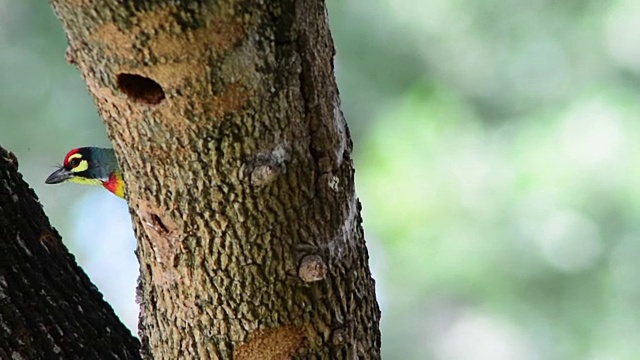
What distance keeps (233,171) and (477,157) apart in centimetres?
377

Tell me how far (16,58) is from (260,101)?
4857mm

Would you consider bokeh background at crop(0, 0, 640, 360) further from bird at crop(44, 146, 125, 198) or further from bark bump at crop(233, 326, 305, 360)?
bark bump at crop(233, 326, 305, 360)

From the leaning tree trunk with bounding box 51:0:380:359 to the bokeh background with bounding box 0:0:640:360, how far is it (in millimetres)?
2935

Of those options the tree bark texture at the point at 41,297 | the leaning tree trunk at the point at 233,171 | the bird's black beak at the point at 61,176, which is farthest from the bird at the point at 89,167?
the leaning tree trunk at the point at 233,171

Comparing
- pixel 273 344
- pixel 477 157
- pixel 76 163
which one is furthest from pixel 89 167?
pixel 273 344

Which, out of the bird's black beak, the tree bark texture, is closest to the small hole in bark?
the tree bark texture

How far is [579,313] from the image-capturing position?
4855 mm

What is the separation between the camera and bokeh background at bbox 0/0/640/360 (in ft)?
14.8

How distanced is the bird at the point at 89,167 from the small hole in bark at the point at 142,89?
10.6 ft

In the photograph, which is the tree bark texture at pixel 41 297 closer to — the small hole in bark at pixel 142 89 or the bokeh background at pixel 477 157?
the small hole in bark at pixel 142 89

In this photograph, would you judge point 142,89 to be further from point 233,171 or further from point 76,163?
point 76,163

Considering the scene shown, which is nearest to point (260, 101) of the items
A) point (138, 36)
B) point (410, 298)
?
point (138, 36)

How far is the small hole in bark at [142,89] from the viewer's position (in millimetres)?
1308

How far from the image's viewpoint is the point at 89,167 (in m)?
4.50
